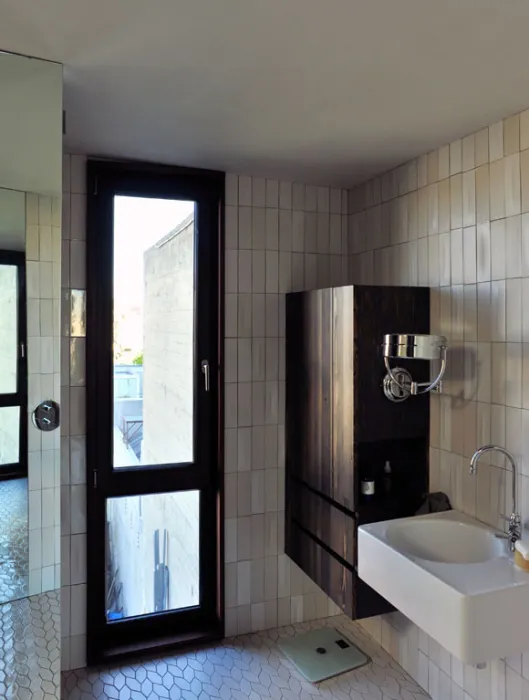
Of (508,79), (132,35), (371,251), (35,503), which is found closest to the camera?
(132,35)

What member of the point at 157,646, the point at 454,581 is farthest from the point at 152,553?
the point at 454,581

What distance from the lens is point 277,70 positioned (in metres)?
1.52

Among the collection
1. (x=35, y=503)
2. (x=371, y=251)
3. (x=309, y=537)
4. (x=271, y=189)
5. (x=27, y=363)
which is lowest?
(x=309, y=537)

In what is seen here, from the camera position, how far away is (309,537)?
240cm

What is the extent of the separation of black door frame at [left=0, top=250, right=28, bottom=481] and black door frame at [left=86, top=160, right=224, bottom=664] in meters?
0.64

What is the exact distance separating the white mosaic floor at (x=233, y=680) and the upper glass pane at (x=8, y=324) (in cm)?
138

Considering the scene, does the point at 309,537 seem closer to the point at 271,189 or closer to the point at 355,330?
the point at 355,330

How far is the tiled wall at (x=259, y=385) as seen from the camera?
2529 millimetres

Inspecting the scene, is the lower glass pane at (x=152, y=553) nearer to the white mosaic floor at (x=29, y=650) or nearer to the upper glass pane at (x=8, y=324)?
the white mosaic floor at (x=29, y=650)

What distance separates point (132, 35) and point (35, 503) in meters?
1.38

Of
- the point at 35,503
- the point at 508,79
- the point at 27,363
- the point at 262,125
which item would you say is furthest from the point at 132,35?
the point at 35,503

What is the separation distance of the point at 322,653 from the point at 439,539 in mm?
898

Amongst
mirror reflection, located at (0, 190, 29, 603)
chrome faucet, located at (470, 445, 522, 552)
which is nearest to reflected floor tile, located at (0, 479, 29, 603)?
mirror reflection, located at (0, 190, 29, 603)

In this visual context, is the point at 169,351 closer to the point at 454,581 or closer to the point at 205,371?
the point at 205,371
